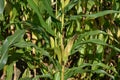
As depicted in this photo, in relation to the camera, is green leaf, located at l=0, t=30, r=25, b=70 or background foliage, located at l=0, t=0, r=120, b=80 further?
background foliage, located at l=0, t=0, r=120, b=80

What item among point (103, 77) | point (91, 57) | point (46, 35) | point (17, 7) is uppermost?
point (17, 7)

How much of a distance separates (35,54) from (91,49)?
10.0 inches

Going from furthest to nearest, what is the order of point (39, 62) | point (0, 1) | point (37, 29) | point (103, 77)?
point (103, 77) → point (39, 62) → point (37, 29) → point (0, 1)

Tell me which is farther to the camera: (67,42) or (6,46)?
(67,42)

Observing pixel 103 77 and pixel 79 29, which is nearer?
pixel 79 29

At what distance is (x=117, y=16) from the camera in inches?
53.9

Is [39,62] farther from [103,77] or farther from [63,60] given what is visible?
[103,77]

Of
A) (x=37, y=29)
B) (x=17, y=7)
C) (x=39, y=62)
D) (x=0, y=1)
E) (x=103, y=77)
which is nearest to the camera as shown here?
(x=0, y=1)

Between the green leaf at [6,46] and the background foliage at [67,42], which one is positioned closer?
the green leaf at [6,46]

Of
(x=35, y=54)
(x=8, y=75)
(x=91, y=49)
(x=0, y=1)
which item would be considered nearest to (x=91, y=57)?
(x=91, y=49)

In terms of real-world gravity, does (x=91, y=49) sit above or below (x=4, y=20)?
below

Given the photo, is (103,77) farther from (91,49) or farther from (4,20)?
(4,20)

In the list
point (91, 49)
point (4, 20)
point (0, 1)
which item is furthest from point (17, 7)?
point (0, 1)

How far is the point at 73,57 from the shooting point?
4.87 feet
